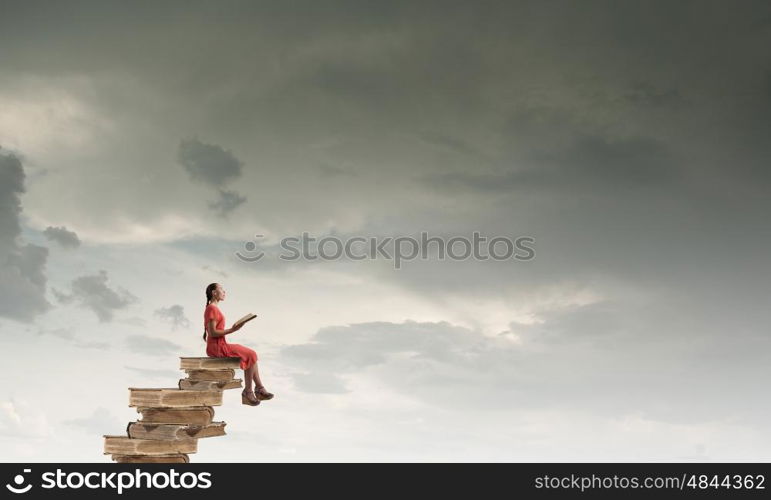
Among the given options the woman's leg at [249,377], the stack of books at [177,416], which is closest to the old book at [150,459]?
the stack of books at [177,416]

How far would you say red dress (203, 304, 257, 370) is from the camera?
58.6ft

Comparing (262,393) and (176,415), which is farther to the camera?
(262,393)

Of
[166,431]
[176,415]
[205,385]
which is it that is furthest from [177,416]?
[205,385]

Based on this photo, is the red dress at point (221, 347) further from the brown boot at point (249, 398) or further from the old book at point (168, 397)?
the old book at point (168, 397)

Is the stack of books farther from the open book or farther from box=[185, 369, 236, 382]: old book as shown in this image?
the open book

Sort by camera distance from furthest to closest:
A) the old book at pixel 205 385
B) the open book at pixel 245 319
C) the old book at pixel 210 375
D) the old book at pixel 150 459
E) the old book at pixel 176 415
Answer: the open book at pixel 245 319 < the old book at pixel 210 375 < the old book at pixel 205 385 < the old book at pixel 176 415 < the old book at pixel 150 459

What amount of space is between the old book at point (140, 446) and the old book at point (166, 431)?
10 centimetres

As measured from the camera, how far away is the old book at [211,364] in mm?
17594

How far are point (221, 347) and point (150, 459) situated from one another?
287 cm

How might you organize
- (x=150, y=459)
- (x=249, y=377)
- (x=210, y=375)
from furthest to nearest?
(x=249, y=377)
(x=210, y=375)
(x=150, y=459)

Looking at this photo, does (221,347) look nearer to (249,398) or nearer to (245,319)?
(245,319)

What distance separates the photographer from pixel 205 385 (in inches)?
687
